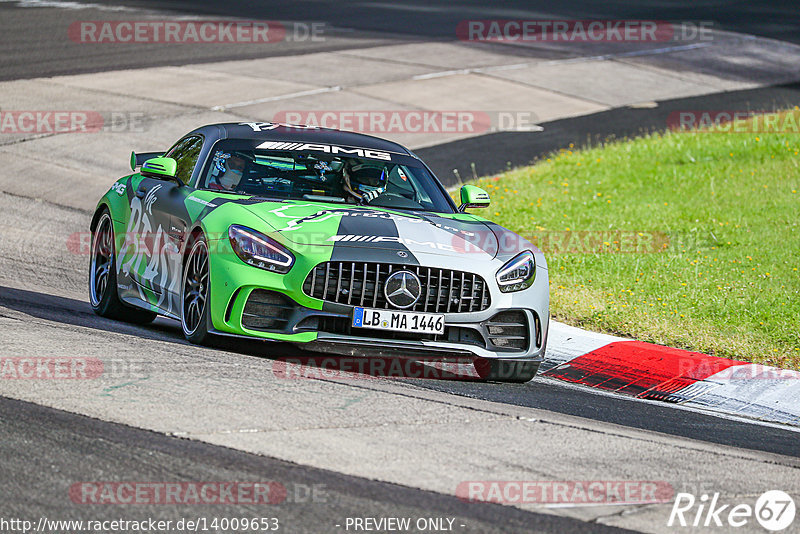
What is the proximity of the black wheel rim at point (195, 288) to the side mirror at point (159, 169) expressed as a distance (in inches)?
35.5

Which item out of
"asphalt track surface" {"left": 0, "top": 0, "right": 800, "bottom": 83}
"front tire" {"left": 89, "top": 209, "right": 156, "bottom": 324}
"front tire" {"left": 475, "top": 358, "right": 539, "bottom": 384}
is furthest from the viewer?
"asphalt track surface" {"left": 0, "top": 0, "right": 800, "bottom": 83}

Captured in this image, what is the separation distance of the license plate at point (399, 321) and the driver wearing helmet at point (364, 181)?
55.4 inches

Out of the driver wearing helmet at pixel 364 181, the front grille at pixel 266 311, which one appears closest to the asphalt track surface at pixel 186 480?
the front grille at pixel 266 311

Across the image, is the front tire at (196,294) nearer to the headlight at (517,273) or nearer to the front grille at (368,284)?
the front grille at (368,284)

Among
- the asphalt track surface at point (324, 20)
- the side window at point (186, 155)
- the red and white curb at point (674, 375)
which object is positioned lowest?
the red and white curb at point (674, 375)

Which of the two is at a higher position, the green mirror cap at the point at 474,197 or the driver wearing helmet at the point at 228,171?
the driver wearing helmet at the point at 228,171

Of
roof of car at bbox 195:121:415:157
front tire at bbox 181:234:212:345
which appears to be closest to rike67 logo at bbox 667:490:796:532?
front tire at bbox 181:234:212:345

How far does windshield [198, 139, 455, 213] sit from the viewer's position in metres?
8.21

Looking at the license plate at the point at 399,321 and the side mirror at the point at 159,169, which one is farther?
the side mirror at the point at 159,169

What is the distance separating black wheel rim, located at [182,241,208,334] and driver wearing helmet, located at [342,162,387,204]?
1304mm

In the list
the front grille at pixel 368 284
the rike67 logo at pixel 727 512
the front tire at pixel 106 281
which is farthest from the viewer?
the front tire at pixel 106 281

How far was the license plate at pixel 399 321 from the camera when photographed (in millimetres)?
7027

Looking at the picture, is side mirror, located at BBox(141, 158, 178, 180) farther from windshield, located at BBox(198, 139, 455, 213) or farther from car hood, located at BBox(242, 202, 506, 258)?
car hood, located at BBox(242, 202, 506, 258)

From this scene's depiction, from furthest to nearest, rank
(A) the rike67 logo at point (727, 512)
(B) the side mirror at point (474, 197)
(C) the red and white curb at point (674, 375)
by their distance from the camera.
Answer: (B) the side mirror at point (474, 197) → (C) the red and white curb at point (674, 375) → (A) the rike67 logo at point (727, 512)
